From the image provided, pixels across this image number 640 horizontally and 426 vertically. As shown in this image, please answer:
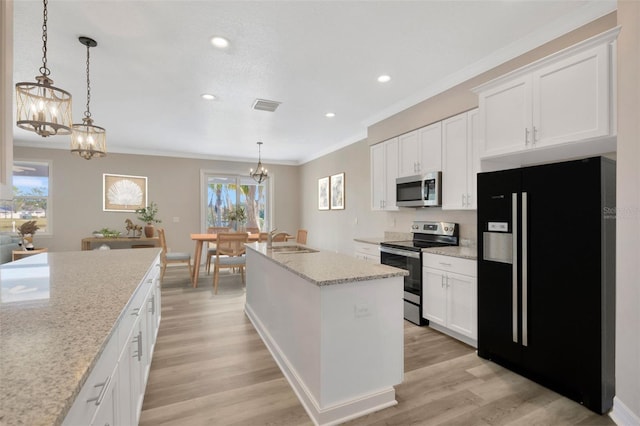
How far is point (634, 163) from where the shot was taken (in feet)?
5.72

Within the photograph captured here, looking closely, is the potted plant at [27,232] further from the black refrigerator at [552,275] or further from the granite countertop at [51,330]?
the black refrigerator at [552,275]

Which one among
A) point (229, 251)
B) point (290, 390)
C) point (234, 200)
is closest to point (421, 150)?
point (290, 390)

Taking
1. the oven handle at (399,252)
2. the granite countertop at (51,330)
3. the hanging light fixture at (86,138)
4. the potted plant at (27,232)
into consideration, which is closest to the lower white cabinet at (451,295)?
the oven handle at (399,252)

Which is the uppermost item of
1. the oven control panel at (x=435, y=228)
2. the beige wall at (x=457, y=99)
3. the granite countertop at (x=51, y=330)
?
the beige wall at (x=457, y=99)

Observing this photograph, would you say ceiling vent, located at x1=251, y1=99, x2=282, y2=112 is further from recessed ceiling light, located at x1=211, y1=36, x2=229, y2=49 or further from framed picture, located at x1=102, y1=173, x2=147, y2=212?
framed picture, located at x1=102, y1=173, x2=147, y2=212

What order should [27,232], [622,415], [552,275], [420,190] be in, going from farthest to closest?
[27,232], [420,190], [552,275], [622,415]

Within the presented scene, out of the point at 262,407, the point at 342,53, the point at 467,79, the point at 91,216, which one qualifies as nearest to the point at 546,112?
the point at 467,79

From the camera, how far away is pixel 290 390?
2102 mm

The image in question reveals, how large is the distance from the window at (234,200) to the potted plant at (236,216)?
0.01 meters

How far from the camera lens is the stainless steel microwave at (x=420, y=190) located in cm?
338

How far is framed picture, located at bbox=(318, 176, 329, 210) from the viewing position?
21.7 feet

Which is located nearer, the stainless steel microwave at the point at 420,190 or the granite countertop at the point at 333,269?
the granite countertop at the point at 333,269

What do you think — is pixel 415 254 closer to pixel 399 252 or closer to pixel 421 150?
pixel 399 252

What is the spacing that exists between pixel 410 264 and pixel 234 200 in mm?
5433
